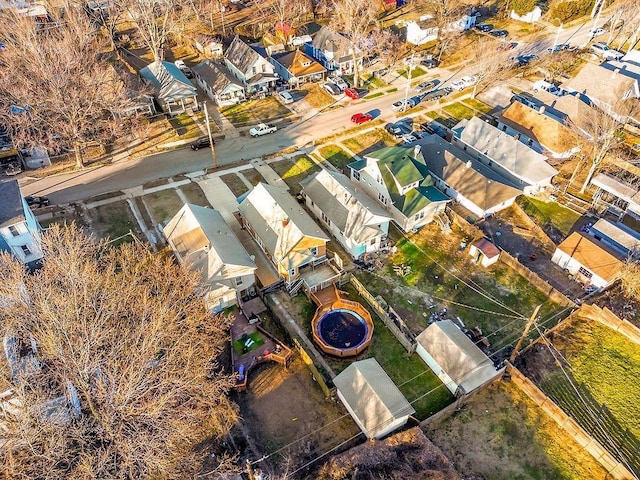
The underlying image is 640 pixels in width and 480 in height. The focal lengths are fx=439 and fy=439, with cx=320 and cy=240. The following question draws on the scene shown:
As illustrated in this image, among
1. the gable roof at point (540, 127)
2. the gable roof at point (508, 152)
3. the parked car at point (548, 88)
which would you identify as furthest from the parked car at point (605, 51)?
the gable roof at point (508, 152)

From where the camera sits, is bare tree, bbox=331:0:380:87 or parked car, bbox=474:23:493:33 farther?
parked car, bbox=474:23:493:33

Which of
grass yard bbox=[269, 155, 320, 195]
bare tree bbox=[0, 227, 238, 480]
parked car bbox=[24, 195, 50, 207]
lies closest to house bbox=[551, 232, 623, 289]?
grass yard bbox=[269, 155, 320, 195]

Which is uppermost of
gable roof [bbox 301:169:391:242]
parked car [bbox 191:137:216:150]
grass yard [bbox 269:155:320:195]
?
gable roof [bbox 301:169:391:242]

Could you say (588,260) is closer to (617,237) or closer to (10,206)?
(617,237)

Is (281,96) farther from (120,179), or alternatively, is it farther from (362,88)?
(120,179)

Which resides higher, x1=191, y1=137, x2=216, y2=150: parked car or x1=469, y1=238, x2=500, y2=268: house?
x1=191, y1=137, x2=216, y2=150: parked car

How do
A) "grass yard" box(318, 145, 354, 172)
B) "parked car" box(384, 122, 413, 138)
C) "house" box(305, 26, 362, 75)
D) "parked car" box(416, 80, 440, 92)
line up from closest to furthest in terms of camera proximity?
"grass yard" box(318, 145, 354, 172), "parked car" box(384, 122, 413, 138), "parked car" box(416, 80, 440, 92), "house" box(305, 26, 362, 75)

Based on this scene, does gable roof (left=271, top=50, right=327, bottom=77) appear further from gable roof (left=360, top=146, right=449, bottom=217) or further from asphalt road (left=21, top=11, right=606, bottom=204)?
gable roof (left=360, top=146, right=449, bottom=217)
